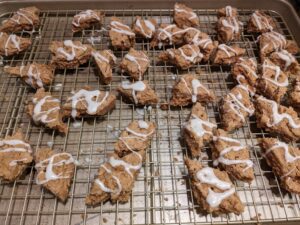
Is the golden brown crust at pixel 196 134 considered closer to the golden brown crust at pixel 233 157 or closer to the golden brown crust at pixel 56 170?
the golden brown crust at pixel 233 157

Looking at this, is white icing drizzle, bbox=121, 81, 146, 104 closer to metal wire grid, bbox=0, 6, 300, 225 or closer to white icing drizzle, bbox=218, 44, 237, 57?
metal wire grid, bbox=0, 6, 300, 225

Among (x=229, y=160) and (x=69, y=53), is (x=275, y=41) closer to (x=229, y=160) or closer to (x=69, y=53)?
(x=229, y=160)

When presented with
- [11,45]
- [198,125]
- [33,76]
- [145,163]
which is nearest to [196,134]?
[198,125]

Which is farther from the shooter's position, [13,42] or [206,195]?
[13,42]

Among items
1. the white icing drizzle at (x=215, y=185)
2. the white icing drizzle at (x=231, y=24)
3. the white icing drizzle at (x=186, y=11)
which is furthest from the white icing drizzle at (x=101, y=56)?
the white icing drizzle at (x=215, y=185)

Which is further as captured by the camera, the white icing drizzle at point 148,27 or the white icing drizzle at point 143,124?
the white icing drizzle at point 148,27
